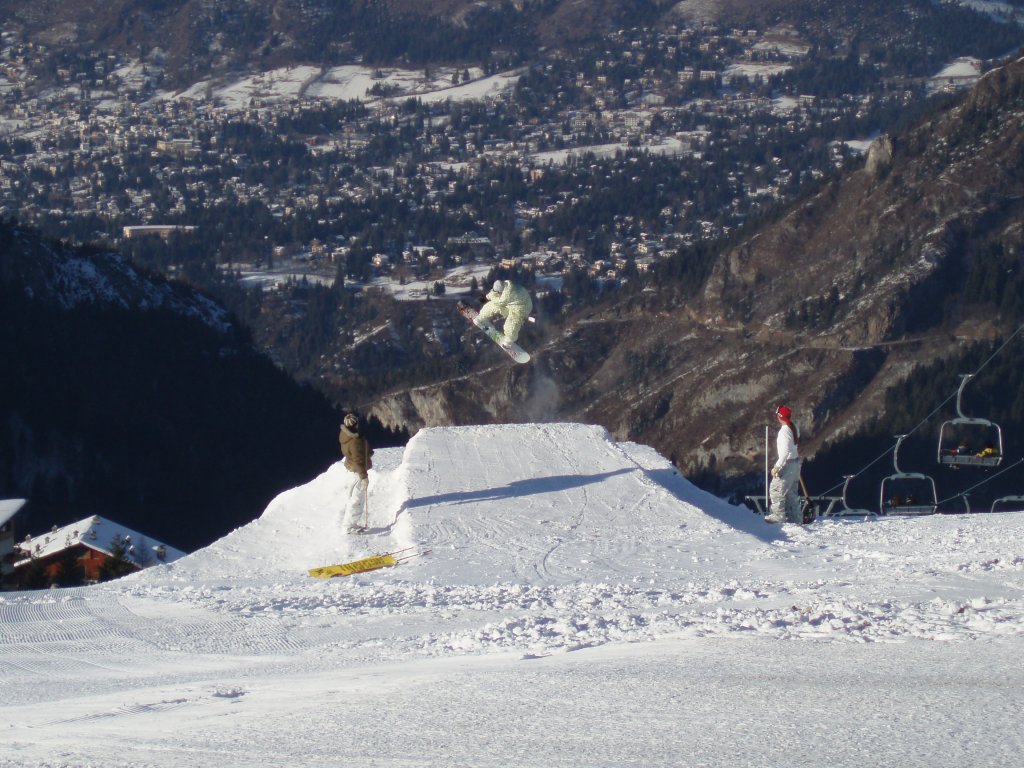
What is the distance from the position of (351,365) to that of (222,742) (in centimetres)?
16558

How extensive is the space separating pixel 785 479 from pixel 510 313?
5.06m

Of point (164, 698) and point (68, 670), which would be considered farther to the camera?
point (68, 670)

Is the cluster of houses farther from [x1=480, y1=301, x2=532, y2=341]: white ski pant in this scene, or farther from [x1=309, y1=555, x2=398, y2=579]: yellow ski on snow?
[x1=309, y1=555, x2=398, y2=579]: yellow ski on snow

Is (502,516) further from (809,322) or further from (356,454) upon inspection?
(809,322)

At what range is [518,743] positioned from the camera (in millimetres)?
7363

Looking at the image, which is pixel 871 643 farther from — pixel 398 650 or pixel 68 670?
pixel 68 670

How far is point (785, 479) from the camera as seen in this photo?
16984mm

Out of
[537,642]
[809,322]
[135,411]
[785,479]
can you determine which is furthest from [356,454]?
[809,322]

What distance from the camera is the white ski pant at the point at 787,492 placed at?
1697 cm

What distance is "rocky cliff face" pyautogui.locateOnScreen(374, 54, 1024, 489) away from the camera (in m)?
106

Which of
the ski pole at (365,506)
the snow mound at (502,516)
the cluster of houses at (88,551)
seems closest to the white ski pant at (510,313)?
the snow mound at (502,516)

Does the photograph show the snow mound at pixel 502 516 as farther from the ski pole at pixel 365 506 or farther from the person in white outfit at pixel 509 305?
the person in white outfit at pixel 509 305

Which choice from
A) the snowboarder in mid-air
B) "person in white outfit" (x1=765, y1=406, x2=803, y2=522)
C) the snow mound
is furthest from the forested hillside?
"person in white outfit" (x1=765, y1=406, x2=803, y2=522)

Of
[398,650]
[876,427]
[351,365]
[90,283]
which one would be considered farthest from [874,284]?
[398,650]
